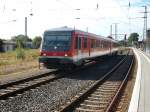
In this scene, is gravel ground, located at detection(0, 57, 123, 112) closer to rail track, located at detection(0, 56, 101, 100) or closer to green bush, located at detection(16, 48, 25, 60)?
rail track, located at detection(0, 56, 101, 100)

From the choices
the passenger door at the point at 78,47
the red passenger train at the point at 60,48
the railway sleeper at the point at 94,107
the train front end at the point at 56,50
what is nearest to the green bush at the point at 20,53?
the passenger door at the point at 78,47

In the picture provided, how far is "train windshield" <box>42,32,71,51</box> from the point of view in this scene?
71.6 ft

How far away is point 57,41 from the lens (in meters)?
22.1

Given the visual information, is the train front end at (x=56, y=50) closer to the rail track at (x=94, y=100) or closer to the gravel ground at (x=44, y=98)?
the gravel ground at (x=44, y=98)

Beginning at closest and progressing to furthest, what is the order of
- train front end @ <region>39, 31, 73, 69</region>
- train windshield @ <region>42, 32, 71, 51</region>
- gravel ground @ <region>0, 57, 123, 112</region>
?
1. gravel ground @ <region>0, 57, 123, 112</region>
2. train front end @ <region>39, 31, 73, 69</region>
3. train windshield @ <region>42, 32, 71, 51</region>

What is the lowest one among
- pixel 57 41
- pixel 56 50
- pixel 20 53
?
pixel 20 53

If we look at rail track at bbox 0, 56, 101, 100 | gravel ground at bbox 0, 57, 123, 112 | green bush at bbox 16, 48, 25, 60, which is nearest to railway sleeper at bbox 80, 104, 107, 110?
gravel ground at bbox 0, 57, 123, 112

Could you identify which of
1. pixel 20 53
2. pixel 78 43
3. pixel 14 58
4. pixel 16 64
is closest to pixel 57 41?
pixel 78 43

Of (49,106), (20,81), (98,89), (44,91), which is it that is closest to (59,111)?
Answer: (49,106)

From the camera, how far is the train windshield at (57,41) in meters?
21.8

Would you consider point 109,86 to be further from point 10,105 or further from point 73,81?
point 10,105

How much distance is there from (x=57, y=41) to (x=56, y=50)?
65cm

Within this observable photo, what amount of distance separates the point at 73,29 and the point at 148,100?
36.3 ft

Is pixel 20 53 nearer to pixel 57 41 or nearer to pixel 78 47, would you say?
pixel 78 47
